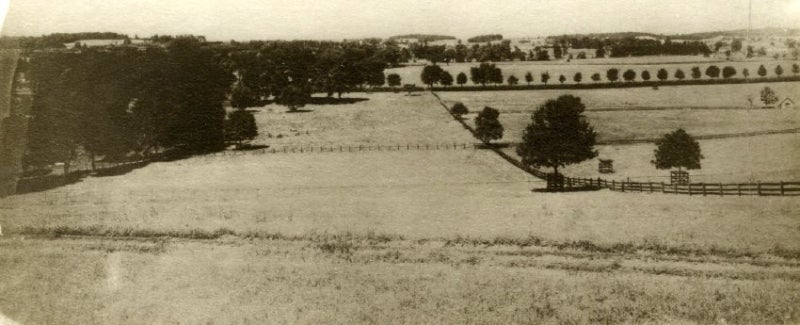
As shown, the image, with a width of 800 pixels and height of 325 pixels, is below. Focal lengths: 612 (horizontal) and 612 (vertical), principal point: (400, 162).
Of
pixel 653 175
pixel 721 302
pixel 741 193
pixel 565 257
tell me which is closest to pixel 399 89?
pixel 653 175

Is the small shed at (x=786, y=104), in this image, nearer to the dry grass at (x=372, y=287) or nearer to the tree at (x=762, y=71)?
the tree at (x=762, y=71)

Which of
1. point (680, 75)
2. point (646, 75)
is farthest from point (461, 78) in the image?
point (680, 75)

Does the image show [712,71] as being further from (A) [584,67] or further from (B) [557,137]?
(B) [557,137]

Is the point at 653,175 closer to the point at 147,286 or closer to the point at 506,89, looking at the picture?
the point at 506,89

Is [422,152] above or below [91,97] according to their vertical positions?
below

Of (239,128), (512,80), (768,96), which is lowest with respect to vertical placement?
(239,128)

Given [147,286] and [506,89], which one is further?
[506,89]
